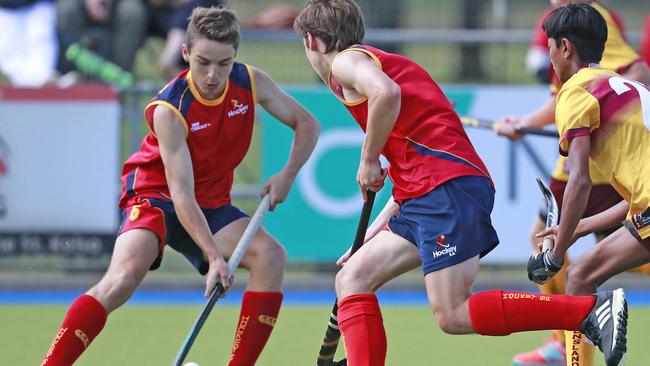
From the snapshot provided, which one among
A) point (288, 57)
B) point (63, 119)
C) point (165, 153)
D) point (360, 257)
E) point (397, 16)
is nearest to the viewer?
point (360, 257)

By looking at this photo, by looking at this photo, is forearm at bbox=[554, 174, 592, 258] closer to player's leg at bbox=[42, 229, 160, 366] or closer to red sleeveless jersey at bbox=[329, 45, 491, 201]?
red sleeveless jersey at bbox=[329, 45, 491, 201]

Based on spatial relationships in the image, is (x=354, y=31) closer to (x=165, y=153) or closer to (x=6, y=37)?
(x=165, y=153)

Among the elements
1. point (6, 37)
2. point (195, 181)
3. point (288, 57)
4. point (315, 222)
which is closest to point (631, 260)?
point (195, 181)

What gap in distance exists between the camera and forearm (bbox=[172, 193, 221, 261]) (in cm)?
489

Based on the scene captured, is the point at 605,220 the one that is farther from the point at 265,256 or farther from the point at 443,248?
the point at 265,256

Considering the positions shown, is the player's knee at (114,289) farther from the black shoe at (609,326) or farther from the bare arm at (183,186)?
the black shoe at (609,326)

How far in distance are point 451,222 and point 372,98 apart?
539mm

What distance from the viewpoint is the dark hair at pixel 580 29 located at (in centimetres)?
453

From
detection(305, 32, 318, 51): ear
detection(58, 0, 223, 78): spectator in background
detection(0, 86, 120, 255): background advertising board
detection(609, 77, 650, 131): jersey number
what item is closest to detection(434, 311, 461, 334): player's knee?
detection(609, 77, 650, 131): jersey number

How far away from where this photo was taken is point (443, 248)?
14.7 ft

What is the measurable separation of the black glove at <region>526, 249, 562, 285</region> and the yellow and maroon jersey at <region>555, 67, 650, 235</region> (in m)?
0.36

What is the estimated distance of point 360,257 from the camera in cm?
461

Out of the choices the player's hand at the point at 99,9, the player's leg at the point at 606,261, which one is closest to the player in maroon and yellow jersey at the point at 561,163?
the player's leg at the point at 606,261

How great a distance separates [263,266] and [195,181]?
0.47 m
